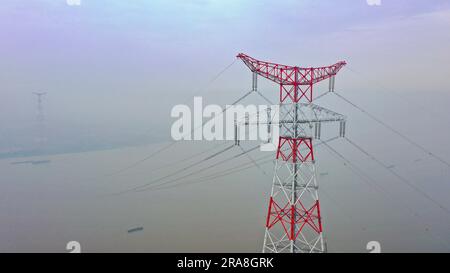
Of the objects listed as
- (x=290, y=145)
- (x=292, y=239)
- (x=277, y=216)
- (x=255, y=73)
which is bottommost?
(x=292, y=239)

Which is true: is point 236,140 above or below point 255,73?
below

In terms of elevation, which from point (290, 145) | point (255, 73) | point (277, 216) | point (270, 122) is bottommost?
point (277, 216)

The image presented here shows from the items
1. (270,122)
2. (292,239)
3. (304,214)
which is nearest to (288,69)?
(270,122)

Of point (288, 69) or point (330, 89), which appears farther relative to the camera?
point (330, 89)

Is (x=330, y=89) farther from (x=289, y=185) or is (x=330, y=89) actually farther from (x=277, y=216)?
(x=277, y=216)

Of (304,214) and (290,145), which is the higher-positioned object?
(290,145)

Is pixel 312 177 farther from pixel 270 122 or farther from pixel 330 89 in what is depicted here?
pixel 330 89

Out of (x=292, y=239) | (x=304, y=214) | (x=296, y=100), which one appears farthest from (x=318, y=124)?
(x=292, y=239)

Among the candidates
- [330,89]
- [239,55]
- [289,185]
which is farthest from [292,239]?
[239,55]
